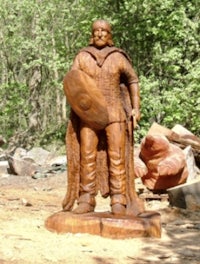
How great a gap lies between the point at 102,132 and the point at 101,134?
0.04 m

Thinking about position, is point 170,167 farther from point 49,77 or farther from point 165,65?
point 49,77

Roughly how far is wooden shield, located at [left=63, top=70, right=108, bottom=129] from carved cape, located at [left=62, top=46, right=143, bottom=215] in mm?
271

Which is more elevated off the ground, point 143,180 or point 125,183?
point 125,183

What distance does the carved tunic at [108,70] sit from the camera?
239 inches

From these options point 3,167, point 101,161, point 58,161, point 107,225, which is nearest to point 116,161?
point 101,161

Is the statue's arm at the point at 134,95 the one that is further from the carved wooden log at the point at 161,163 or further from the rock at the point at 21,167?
the rock at the point at 21,167

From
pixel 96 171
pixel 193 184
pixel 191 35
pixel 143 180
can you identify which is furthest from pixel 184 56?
pixel 96 171

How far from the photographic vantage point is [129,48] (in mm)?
17953

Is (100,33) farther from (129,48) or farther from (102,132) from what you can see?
(129,48)

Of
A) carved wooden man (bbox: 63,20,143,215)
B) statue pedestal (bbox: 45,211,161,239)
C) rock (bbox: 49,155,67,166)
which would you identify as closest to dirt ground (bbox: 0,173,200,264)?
statue pedestal (bbox: 45,211,161,239)

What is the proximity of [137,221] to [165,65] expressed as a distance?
1168 centimetres

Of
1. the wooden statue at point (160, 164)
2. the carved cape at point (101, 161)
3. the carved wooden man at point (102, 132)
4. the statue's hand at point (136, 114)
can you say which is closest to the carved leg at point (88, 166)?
the carved wooden man at point (102, 132)

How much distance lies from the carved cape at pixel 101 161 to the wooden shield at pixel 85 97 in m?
0.27

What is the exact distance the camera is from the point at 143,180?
396 inches
